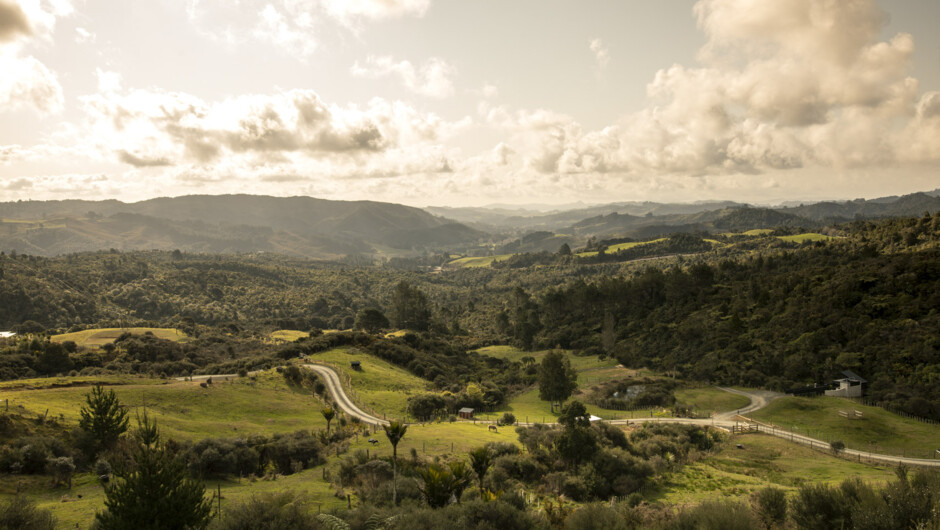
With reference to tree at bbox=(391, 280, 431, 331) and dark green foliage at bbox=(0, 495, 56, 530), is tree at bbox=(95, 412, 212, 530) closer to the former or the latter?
dark green foliage at bbox=(0, 495, 56, 530)

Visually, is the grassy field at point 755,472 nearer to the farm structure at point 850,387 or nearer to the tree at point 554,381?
the farm structure at point 850,387

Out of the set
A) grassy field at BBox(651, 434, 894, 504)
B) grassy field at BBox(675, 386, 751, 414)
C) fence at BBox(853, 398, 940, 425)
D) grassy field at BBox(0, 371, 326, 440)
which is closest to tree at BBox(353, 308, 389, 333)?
grassy field at BBox(0, 371, 326, 440)

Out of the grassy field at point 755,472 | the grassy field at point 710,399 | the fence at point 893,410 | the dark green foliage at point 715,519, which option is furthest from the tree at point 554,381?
the dark green foliage at point 715,519

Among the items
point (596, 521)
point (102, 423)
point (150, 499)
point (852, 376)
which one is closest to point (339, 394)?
point (102, 423)

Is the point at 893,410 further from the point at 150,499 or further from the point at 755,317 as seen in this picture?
the point at 150,499

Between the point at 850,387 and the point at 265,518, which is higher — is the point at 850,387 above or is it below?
below

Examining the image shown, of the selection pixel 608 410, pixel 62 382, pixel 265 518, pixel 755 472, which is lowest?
pixel 608 410
